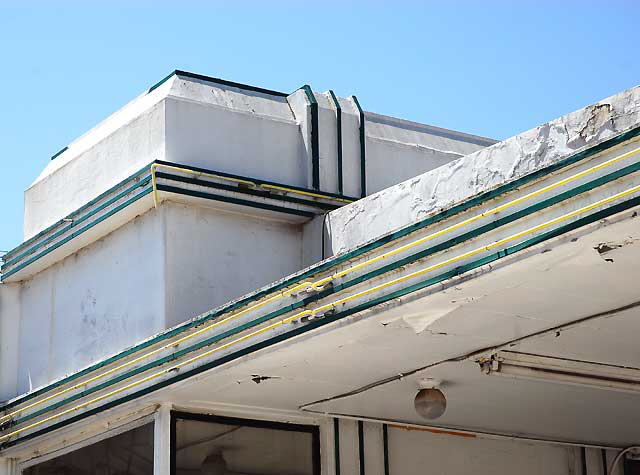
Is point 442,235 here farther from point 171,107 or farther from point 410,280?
point 171,107

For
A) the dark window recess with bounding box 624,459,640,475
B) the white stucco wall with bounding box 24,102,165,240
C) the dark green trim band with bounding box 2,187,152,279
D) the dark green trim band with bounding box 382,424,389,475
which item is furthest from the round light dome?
the dark window recess with bounding box 624,459,640,475

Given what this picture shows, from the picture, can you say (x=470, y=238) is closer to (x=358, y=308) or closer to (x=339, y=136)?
(x=358, y=308)

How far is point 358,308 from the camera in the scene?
8773 millimetres

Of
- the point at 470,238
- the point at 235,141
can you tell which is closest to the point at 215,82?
the point at 235,141

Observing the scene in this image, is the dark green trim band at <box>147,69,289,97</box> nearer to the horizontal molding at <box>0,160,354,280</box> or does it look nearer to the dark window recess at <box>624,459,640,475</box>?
the horizontal molding at <box>0,160,354,280</box>

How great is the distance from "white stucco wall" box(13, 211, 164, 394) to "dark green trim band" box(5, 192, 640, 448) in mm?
897

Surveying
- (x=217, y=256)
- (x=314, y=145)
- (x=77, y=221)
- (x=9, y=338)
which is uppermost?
(x=314, y=145)

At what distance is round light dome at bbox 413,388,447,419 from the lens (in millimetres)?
10619

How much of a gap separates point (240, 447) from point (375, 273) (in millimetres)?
3517

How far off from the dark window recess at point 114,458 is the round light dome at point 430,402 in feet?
8.29

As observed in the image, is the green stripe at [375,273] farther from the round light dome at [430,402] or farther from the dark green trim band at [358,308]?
the round light dome at [430,402]

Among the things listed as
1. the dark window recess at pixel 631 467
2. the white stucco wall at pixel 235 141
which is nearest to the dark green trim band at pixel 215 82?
the white stucco wall at pixel 235 141

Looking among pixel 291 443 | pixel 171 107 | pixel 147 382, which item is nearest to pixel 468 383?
pixel 291 443

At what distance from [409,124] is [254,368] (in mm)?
5040
